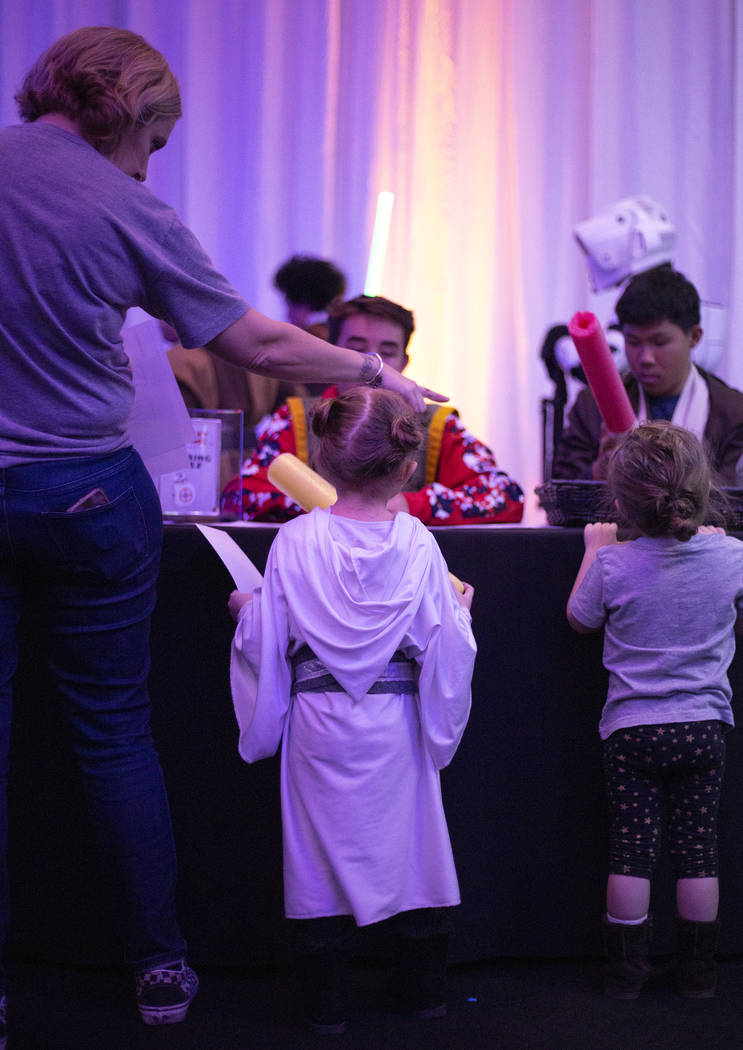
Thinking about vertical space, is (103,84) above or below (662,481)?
above

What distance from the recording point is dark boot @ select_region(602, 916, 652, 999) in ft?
4.88

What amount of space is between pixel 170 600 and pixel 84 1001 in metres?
0.57

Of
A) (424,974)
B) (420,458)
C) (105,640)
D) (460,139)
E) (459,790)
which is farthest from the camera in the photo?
(460,139)

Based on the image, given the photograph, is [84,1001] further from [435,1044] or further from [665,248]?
[665,248]

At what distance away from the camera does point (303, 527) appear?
139 centimetres

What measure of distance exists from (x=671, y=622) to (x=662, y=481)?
0.65 ft

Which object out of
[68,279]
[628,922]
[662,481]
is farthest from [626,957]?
[68,279]

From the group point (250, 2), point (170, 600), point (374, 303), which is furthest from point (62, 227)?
point (250, 2)

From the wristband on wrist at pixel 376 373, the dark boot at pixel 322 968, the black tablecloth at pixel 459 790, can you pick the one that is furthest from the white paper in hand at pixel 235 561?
the dark boot at pixel 322 968

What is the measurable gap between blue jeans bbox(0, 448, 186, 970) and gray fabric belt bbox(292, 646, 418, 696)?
0.66 ft

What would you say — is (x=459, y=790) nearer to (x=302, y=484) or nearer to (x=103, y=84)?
(x=302, y=484)

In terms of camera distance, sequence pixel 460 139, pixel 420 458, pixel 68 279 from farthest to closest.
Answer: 1. pixel 460 139
2. pixel 420 458
3. pixel 68 279

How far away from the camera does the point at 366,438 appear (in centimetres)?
139

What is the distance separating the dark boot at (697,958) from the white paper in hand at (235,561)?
30.4 inches
